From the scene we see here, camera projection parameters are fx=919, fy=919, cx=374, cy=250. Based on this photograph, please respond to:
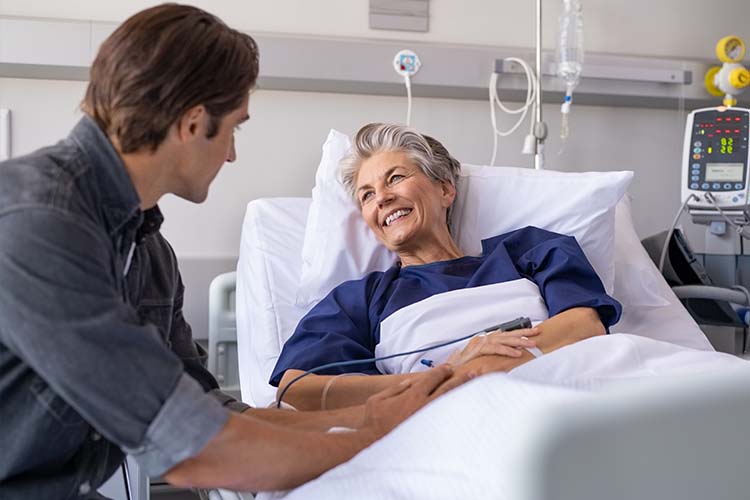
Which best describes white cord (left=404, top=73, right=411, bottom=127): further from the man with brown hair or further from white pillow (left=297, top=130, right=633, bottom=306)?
the man with brown hair

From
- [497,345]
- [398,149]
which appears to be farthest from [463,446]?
[398,149]

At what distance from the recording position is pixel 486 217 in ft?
7.85

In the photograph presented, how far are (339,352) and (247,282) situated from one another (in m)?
0.56

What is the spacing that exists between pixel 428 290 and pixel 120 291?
1.03 m

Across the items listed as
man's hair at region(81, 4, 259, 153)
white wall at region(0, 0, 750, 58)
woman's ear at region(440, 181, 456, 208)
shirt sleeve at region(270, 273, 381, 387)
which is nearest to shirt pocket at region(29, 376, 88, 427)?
man's hair at region(81, 4, 259, 153)

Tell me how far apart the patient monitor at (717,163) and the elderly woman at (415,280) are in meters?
0.86

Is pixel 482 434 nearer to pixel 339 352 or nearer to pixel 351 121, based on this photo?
pixel 339 352

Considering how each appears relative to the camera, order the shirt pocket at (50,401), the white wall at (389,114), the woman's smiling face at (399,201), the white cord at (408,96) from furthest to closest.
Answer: the white cord at (408,96), the white wall at (389,114), the woman's smiling face at (399,201), the shirt pocket at (50,401)

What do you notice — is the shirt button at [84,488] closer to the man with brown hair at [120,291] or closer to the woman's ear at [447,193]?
the man with brown hair at [120,291]

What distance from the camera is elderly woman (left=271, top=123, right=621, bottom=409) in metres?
1.84

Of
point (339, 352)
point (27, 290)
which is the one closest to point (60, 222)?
point (27, 290)

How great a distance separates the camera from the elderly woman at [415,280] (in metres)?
1.84

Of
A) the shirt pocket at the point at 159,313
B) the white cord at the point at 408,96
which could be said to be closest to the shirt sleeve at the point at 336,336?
the shirt pocket at the point at 159,313

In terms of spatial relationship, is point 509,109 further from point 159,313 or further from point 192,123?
point 192,123
